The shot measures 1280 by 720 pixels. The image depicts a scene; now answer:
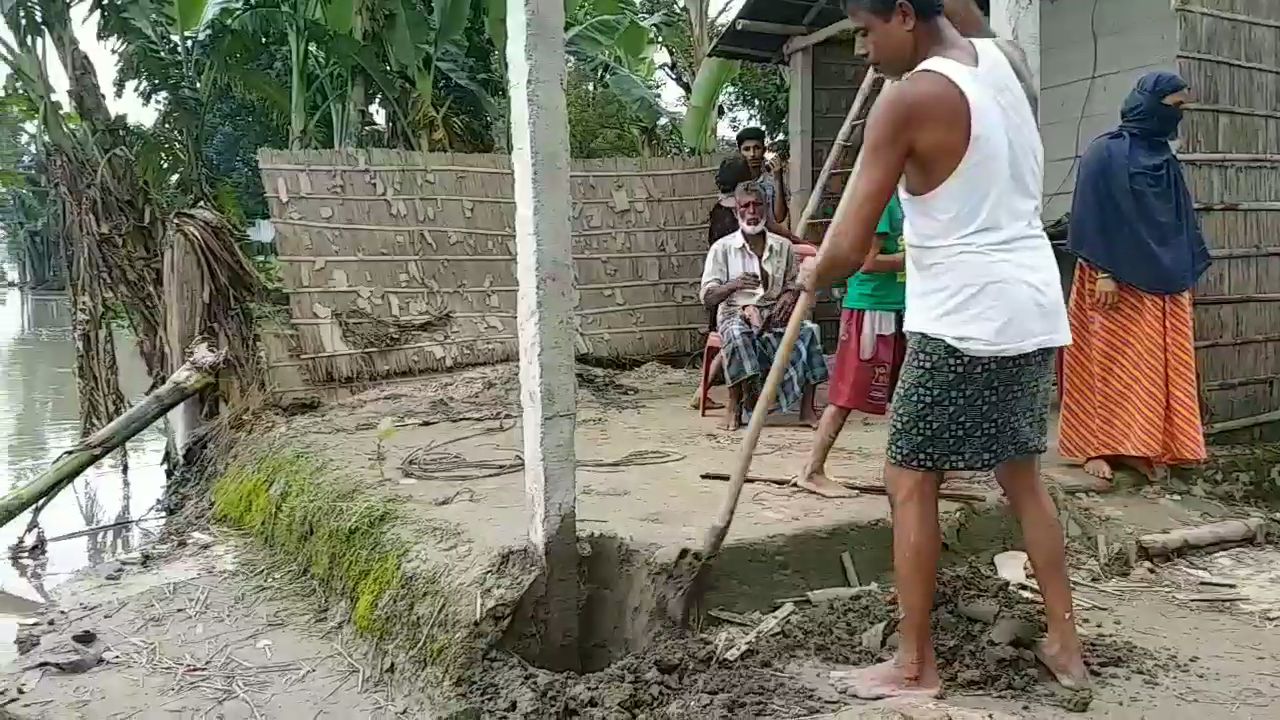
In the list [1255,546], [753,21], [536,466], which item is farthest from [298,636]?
[753,21]

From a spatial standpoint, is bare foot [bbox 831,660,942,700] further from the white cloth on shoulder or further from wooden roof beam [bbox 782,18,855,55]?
wooden roof beam [bbox 782,18,855,55]

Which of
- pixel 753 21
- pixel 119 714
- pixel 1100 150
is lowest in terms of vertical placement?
pixel 119 714

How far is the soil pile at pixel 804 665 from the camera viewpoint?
2.67 m

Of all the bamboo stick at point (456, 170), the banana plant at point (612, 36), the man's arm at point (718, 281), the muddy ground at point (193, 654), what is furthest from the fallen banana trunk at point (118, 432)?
Result: the banana plant at point (612, 36)

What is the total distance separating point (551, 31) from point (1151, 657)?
2534 mm

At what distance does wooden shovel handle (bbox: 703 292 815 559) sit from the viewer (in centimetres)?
280

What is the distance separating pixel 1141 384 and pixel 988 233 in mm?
2514

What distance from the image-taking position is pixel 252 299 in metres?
6.58

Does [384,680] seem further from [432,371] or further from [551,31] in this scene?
[432,371]

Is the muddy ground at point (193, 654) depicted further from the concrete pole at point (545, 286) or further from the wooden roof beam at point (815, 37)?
the wooden roof beam at point (815, 37)

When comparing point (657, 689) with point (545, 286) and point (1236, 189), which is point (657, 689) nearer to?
point (545, 286)

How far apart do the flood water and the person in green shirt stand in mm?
3739

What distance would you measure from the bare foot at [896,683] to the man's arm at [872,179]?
1017 millimetres

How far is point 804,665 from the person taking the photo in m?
2.89
